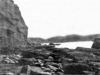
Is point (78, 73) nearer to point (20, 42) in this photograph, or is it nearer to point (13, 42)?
point (13, 42)

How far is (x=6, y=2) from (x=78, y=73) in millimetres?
53801

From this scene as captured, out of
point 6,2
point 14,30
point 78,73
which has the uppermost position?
point 6,2

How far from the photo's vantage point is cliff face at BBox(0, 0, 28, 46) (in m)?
54.8

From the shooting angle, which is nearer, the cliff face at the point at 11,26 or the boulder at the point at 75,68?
the boulder at the point at 75,68

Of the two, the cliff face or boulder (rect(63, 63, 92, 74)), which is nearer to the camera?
boulder (rect(63, 63, 92, 74))

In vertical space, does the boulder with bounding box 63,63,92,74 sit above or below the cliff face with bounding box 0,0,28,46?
below

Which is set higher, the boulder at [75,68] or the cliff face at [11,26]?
the cliff face at [11,26]

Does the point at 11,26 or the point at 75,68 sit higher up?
the point at 11,26

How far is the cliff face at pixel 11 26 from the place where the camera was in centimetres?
5481

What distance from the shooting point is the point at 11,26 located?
2384 inches

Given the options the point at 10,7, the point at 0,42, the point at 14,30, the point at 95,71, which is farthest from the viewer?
the point at 10,7

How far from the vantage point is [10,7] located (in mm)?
66062

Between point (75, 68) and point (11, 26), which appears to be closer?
point (75, 68)

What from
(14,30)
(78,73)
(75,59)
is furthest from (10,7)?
(78,73)
